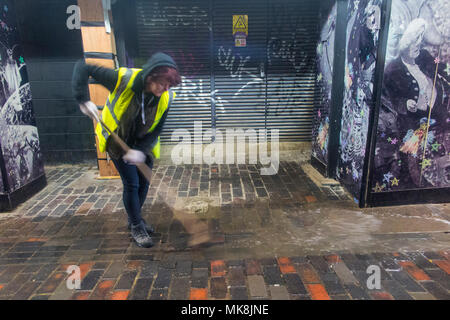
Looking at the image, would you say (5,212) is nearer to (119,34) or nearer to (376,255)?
(119,34)

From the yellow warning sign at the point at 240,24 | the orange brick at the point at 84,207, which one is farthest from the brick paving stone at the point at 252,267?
the yellow warning sign at the point at 240,24

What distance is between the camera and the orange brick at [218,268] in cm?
265

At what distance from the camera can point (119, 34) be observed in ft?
17.6

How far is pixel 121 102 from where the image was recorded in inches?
107

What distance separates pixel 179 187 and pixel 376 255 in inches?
117

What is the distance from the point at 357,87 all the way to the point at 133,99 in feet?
9.87

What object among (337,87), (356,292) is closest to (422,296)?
(356,292)

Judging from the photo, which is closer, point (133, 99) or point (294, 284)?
point (294, 284)

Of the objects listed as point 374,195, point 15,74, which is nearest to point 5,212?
point 15,74

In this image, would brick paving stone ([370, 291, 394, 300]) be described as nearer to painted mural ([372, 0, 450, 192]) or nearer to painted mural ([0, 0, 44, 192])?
painted mural ([372, 0, 450, 192])

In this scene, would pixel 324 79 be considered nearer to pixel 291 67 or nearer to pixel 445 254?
pixel 291 67

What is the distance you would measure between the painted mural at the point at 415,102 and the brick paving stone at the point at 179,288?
2.76 m

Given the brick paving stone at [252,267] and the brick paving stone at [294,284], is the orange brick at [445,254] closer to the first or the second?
the brick paving stone at [294,284]

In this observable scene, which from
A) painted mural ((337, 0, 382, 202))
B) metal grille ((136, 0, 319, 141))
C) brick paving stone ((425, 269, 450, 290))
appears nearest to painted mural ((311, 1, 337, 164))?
painted mural ((337, 0, 382, 202))
